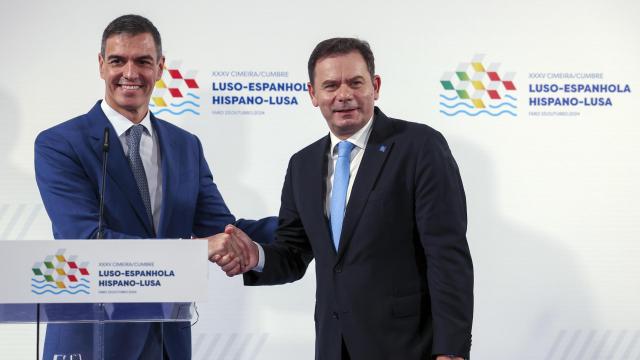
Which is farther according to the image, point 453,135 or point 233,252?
point 453,135

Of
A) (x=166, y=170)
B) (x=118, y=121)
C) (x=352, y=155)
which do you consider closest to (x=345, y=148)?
(x=352, y=155)

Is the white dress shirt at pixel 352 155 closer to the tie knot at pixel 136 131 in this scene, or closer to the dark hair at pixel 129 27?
the tie knot at pixel 136 131

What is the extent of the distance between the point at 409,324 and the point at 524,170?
82.2 inches

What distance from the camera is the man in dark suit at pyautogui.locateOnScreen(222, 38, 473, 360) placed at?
7.99ft

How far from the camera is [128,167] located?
2.70 meters

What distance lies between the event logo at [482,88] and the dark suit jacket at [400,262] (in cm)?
174

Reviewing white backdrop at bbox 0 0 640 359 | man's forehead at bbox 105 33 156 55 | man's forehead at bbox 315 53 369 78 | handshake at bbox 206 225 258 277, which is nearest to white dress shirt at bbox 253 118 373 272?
man's forehead at bbox 315 53 369 78

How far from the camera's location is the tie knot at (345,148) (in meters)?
2.74

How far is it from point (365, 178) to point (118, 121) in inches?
44.2

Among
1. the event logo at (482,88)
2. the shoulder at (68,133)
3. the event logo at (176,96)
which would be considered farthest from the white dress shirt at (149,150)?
the event logo at (482,88)

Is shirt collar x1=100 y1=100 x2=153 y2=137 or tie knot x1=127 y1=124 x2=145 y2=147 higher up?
shirt collar x1=100 y1=100 x2=153 y2=137

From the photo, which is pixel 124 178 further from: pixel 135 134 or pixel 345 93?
pixel 345 93

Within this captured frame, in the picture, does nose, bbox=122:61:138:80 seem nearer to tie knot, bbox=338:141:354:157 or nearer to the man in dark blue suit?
the man in dark blue suit

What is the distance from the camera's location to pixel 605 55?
429cm
